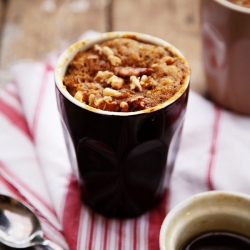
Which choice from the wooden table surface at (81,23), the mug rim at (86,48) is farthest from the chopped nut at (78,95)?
the wooden table surface at (81,23)

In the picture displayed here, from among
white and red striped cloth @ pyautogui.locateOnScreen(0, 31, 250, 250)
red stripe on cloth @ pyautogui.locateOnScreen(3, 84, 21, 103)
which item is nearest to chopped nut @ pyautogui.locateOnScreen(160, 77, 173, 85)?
white and red striped cloth @ pyautogui.locateOnScreen(0, 31, 250, 250)

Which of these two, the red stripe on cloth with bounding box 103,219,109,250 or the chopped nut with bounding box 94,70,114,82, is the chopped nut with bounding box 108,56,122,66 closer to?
the chopped nut with bounding box 94,70,114,82

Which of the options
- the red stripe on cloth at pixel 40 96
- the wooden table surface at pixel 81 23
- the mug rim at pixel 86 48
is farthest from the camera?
the wooden table surface at pixel 81 23

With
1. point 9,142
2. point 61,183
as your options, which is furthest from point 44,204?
point 9,142

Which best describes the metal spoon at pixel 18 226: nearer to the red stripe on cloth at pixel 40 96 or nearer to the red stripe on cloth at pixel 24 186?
the red stripe on cloth at pixel 24 186

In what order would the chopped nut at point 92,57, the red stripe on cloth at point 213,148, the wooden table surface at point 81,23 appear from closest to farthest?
the chopped nut at point 92,57
the red stripe on cloth at point 213,148
the wooden table surface at point 81,23

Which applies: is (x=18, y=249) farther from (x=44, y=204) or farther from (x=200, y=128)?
(x=200, y=128)

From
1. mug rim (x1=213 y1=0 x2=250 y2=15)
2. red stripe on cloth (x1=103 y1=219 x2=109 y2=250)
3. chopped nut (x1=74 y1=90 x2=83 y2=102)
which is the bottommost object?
red stripe on cloth (x1=103 y1=219 x2=109 y2=250)
